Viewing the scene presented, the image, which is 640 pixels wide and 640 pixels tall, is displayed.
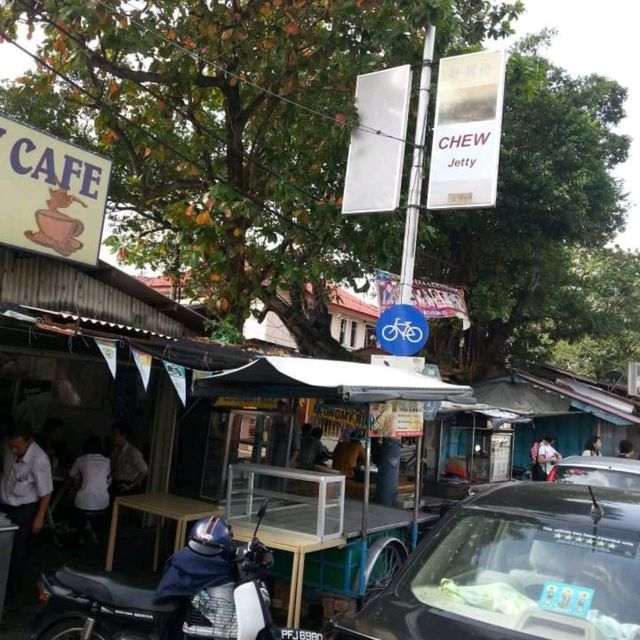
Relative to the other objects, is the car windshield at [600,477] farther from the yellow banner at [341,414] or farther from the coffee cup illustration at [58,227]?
the coffee cup illustration at [58,227]

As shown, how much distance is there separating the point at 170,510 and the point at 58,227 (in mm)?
3277

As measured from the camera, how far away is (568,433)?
53.7 feet

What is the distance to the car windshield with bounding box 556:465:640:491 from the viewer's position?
7.99 metres

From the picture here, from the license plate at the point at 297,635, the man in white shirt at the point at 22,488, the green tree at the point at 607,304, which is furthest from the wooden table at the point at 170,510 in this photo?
the green tree at the point at 607,304

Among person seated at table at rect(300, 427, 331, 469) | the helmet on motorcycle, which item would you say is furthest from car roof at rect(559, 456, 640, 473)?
the helmet on motorcycle

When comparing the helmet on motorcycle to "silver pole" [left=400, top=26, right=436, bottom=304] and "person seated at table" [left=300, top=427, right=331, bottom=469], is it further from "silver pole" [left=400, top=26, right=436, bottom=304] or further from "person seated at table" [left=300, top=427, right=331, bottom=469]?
"person seated at table" [left=300, top=427, right=331, bottom=469]

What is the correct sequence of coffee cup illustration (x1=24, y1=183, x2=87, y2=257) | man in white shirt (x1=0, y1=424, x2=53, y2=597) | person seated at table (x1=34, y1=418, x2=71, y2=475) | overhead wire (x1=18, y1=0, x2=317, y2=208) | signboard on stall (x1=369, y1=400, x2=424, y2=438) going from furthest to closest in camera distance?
overhead wire (x1=18, y1=0, x2=317, y2=208)
person seated at table (x1=34, y1=418, x2=71, y2=475)
coffee cup illustration (x1=24, y1=183, x2=87, y2=257)
signboard on stall (x1=369, y1=400, x2=424, y2=438)
man in white shirt (x1=0, y1=424, x2=53, y2=597)

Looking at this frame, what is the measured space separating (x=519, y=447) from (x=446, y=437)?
3978 millimetres

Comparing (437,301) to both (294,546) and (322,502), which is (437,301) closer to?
(322,502)

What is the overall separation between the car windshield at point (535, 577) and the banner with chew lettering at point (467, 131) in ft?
16.8

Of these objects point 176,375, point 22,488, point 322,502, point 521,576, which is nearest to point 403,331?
point 322,502

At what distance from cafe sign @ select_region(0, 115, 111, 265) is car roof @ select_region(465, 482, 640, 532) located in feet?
17.6

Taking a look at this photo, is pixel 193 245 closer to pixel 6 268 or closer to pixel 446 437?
pixel 6 268

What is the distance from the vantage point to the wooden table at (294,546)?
5328 mm
